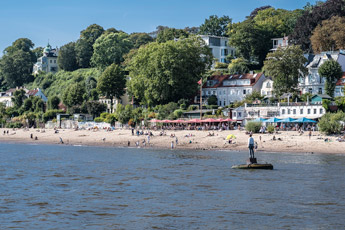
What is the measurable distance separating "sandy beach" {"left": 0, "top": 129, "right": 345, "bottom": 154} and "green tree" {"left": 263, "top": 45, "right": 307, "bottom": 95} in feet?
46.6

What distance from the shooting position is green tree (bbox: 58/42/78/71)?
143500mm

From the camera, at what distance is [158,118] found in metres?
83.8

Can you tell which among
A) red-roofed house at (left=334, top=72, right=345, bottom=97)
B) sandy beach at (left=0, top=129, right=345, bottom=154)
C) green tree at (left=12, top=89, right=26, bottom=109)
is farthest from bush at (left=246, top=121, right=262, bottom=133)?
green tree at (left=12, top=89, right=26, bottom=109)

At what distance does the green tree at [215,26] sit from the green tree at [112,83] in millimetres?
26355

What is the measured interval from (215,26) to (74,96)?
3651 cm

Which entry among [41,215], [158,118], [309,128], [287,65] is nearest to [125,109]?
[158,118]

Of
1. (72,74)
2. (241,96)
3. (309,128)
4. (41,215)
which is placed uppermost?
(72,74)

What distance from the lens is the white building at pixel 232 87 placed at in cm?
8750

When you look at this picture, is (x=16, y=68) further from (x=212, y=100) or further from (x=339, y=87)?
(x=339, y=87)

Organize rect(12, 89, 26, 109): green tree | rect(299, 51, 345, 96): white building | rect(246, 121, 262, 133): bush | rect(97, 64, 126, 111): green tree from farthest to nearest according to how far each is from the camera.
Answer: rect(12, 89, 26, 109): green tree < rect(97, 64, 126, 111): green tree < rect(299, 51, 345, 96): white building < rect(246, 121, 262, 133): bush

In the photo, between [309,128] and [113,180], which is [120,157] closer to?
[113,180]

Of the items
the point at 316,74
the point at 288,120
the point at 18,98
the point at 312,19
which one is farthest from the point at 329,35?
the point at 18,98

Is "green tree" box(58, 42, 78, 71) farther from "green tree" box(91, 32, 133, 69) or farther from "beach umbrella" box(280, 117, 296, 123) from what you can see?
"beach umbrella" box(280, 117, 296, 123)

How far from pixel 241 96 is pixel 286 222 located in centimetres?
6697
